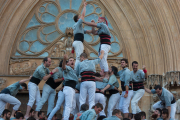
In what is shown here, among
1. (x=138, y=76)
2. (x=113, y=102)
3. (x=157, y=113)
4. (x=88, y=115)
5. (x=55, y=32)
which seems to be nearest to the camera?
(x=88, y=115)

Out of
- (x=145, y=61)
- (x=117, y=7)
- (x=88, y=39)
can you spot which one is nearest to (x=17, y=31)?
(x=88, y=39)

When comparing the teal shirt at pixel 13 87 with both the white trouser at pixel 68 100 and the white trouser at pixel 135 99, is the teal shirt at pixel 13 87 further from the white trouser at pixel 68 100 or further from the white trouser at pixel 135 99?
the white trouser at pixel 135 99

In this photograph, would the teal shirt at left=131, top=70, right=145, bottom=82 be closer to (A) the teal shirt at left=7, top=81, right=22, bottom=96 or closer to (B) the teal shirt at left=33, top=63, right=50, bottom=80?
(B) the teal shirt at left=33, top=63, right=50, bottom=80

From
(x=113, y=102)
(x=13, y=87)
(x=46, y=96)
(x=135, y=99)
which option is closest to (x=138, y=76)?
(x=135, y=99)

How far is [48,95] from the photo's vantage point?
10.6m

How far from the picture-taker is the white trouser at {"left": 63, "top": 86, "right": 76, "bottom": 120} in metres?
9.45

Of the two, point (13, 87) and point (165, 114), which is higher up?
point (13, 87)

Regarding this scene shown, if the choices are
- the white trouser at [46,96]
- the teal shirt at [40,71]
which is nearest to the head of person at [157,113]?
the white trouser at [46,96]

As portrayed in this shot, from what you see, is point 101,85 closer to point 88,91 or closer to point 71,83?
point 88,91

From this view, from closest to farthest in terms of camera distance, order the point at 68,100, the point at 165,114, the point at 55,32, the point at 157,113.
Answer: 1. the point at 68,100
2. the point at 165,114
3. the point at 157,113
4. the point at 55,32

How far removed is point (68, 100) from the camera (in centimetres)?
959

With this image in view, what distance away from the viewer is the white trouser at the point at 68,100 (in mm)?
9445

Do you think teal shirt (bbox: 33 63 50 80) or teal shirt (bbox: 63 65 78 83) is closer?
teal shirt (bbox: 63 65 78 83)

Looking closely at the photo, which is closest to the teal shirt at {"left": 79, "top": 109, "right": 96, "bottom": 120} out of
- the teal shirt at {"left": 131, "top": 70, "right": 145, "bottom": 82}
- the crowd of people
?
the crowd of people
